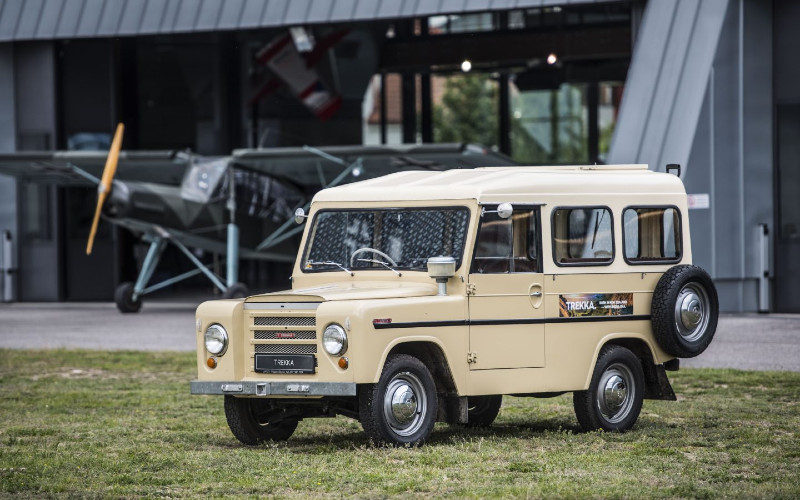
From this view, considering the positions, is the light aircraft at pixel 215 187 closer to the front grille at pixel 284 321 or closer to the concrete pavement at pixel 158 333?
the concrete pavement at pixel 158 333

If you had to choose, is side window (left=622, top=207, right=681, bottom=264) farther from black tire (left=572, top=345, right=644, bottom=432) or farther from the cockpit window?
the cockpit window

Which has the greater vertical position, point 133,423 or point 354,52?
point 354,52

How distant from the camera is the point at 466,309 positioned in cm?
921

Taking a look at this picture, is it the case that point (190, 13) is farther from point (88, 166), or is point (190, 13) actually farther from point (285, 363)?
point (285, 363)

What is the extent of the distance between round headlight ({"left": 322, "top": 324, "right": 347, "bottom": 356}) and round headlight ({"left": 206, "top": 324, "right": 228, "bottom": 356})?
82 centimetres

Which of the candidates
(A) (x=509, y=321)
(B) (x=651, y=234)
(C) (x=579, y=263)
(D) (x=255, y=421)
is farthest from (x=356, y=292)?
(B) (x=651, y=234)

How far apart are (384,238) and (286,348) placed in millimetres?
1310

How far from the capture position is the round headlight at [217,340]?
9.09 meters

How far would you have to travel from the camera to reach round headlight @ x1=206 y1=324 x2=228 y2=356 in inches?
358

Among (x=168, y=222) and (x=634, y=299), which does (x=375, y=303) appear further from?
(x=168, y=222)

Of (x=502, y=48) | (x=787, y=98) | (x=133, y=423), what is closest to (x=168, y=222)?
(x=502, y=48)

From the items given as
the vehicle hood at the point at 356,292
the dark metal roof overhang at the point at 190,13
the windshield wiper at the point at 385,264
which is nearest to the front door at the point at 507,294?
the vehicle hood at the point at 356,292

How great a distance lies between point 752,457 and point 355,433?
320 centimetres

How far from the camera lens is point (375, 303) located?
8773 millimetres
